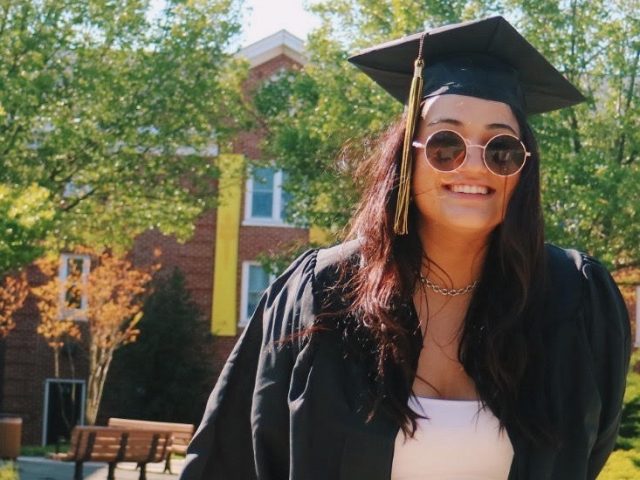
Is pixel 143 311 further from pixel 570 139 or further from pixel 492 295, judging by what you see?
pixel 492 295

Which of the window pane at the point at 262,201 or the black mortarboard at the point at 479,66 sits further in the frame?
the window pane at the point at 262,201

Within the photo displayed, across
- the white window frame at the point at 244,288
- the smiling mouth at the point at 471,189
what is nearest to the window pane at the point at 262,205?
the white window frame at the point at 244,288

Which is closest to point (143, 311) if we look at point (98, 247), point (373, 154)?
point (98, 247)

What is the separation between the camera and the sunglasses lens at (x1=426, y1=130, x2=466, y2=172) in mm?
2662

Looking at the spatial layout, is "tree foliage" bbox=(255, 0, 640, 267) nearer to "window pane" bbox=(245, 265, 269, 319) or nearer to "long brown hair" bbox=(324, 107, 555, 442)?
"window pane" bbox=(245, 265, 269, 319)

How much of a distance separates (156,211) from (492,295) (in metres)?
20.7

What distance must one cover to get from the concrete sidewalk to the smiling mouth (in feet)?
48.6

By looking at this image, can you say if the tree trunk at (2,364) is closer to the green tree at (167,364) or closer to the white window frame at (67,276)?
the white window frame at (67,276)

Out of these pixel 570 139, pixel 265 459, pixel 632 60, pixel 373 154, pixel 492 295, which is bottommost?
pixel 265 459

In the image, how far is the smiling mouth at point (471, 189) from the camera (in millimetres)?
2664

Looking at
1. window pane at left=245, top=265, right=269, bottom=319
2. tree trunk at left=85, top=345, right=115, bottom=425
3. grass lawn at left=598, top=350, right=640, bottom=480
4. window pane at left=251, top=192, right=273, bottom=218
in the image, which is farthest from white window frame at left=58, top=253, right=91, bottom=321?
grass lawn at left=598, top=350, right=640, bottom=480

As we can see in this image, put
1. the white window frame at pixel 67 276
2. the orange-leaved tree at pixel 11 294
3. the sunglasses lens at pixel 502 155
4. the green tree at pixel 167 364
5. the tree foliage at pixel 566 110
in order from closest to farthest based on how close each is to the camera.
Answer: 1. the sunglasses lens at pixel 502 155
2. the tree foliage at pixel 566 110
3. the orange-leaved tree at pixel 11 294
4. the green tree at pixel 167 364
5. the white window frame at pixel 67 276

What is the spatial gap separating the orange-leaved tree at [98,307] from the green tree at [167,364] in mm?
367

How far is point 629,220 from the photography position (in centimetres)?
1822
